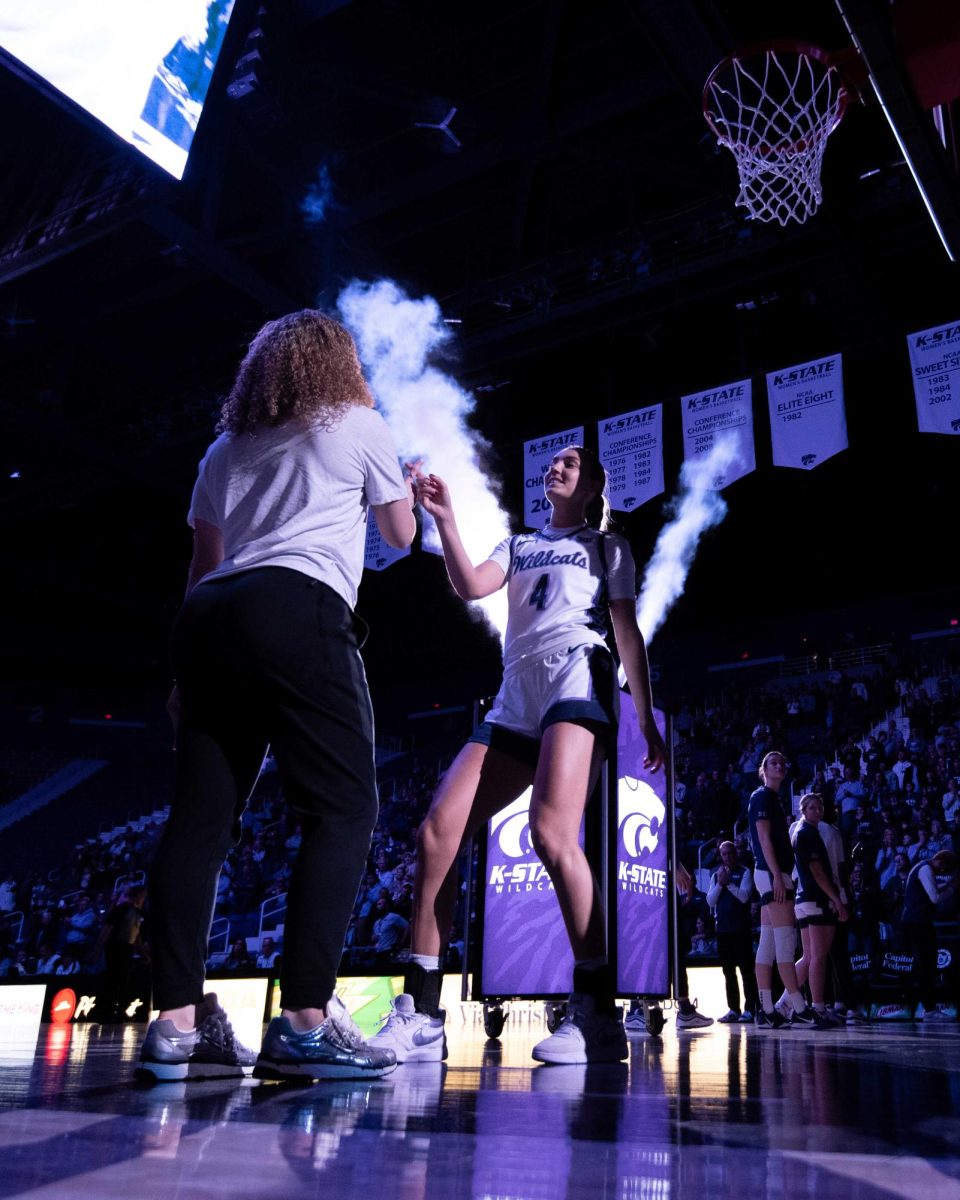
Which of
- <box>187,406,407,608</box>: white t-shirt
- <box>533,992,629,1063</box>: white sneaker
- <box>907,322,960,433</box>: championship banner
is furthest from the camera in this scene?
<box>907,322,960,433</box>: championship banner

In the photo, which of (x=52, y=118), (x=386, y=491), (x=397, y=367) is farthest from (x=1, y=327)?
(x=386, y=491)

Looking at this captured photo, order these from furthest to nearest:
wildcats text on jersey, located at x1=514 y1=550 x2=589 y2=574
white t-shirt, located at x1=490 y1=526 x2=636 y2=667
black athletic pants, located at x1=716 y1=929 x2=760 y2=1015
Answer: black athletic pants, located at x1=716 y1=929 x2=760 y2=1015, wildcats text on jersey, located at x1=514 y1=550 x2=589 y2=574, white t-shirt, located at x1=490 y1=526 x2=636 y2=667

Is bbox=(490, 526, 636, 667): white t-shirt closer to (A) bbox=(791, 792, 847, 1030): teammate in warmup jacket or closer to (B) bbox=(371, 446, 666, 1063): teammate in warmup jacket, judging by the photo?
(B) bbox=(371, 446, 666, 1063): teammate in warmup jacket

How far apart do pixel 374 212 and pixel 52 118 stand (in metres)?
3.00

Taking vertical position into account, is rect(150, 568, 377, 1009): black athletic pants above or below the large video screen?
below

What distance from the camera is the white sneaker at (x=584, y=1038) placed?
6.90 ft

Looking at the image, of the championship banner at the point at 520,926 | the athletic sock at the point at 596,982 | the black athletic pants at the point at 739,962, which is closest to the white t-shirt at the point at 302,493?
the athletic sock at the point at 596,982

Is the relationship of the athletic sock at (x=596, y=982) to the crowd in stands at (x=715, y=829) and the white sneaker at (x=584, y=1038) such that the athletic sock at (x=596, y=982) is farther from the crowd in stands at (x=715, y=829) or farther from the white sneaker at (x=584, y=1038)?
the crowd in stands at (x=715, y=829)

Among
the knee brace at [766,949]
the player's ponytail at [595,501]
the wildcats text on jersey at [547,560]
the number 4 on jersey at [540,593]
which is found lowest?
the knee brace at [766,949]

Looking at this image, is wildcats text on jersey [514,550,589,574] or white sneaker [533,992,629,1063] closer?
white sneaker [533,992,629,1063]

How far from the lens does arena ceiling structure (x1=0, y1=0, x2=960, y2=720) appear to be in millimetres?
8266

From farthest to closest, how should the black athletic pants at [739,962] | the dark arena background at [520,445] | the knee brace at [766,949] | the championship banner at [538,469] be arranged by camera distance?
the championship banner at [538,469] → the black athletic pants at [739,962] → the knee brace at [766,949] → the dark arena background at [520,445]

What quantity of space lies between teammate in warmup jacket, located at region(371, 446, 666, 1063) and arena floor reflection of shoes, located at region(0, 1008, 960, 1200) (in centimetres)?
51

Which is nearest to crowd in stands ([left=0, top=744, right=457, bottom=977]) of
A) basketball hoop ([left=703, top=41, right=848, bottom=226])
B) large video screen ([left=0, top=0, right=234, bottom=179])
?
large video screen ([left=0, top=0, right=234, bottom=179])
